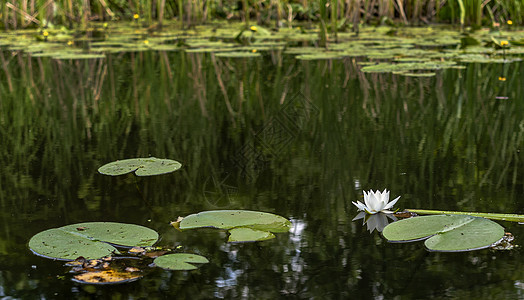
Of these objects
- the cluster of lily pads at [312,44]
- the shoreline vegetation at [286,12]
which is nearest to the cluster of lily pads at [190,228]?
the cluster of lily pads at [312,44]

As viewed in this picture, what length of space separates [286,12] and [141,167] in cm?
776

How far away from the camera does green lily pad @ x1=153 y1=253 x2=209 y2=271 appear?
1.37m

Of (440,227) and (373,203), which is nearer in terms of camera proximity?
(440,227)

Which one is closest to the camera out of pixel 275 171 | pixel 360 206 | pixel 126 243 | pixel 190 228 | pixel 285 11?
pixel 126 243

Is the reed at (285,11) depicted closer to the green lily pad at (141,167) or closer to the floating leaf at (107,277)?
the green lily pad at (141,167)

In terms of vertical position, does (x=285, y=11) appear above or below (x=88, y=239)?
above

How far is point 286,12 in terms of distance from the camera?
9.56 meters

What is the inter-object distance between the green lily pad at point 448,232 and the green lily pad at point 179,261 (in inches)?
18.3

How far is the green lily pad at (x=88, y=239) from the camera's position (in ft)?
4.70

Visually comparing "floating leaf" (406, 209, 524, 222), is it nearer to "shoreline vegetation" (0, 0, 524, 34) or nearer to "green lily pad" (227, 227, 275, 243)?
"green lily pad" (227, 227, 275, 243)

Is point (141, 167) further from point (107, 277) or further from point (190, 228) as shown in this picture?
point (107, 277)

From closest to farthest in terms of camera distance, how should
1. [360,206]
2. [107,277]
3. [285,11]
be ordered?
[107,277]
[360,206]
[285,11]

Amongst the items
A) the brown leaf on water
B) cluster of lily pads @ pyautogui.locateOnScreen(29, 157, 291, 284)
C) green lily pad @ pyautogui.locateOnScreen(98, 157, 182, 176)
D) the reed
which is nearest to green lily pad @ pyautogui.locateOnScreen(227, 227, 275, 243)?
cluster of lily pads @ pyautogui.locateOnScreen(29, 157, 291, 284)

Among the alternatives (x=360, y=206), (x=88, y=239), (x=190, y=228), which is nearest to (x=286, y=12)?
(x=360, y=206)
